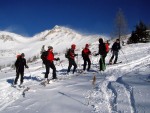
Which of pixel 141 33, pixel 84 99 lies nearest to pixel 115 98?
pixel 84 99

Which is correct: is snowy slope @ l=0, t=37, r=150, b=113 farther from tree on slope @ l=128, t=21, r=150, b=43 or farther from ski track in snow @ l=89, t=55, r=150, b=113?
tree on slope @ l=128, t=21, r=150, b=43

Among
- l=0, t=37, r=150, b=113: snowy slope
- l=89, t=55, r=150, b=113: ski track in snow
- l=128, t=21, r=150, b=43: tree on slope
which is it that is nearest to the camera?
l=89, t=55, r=150, b=113: ski track in snow

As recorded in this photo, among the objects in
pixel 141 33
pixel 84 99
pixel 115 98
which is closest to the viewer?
pixel 115 98

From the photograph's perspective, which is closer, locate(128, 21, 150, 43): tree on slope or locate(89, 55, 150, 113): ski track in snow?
locate(89, 55, 150, 113): ski track in snow

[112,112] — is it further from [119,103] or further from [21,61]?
[21,61]

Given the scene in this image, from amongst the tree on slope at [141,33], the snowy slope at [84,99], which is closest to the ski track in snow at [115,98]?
the snowy slope at [84,99]

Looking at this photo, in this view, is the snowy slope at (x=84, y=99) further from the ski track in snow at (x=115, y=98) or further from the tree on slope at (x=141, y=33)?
the tree on slope at (x=141, y=33)

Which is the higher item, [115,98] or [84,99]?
[115,98]

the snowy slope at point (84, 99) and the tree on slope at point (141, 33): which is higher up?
the tree on slope at point (141, 33)

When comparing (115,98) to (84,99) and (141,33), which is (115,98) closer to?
(84,99)

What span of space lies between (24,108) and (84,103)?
2790 millimetres

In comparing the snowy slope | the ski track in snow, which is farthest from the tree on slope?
the ski track in snow

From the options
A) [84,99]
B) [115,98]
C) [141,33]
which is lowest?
[84,99]

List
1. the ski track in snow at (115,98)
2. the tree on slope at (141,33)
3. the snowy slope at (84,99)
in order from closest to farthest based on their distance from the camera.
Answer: the ski track in snow at (115,98), the snowy slope at (84,99), the tree on slope at (141,33)
